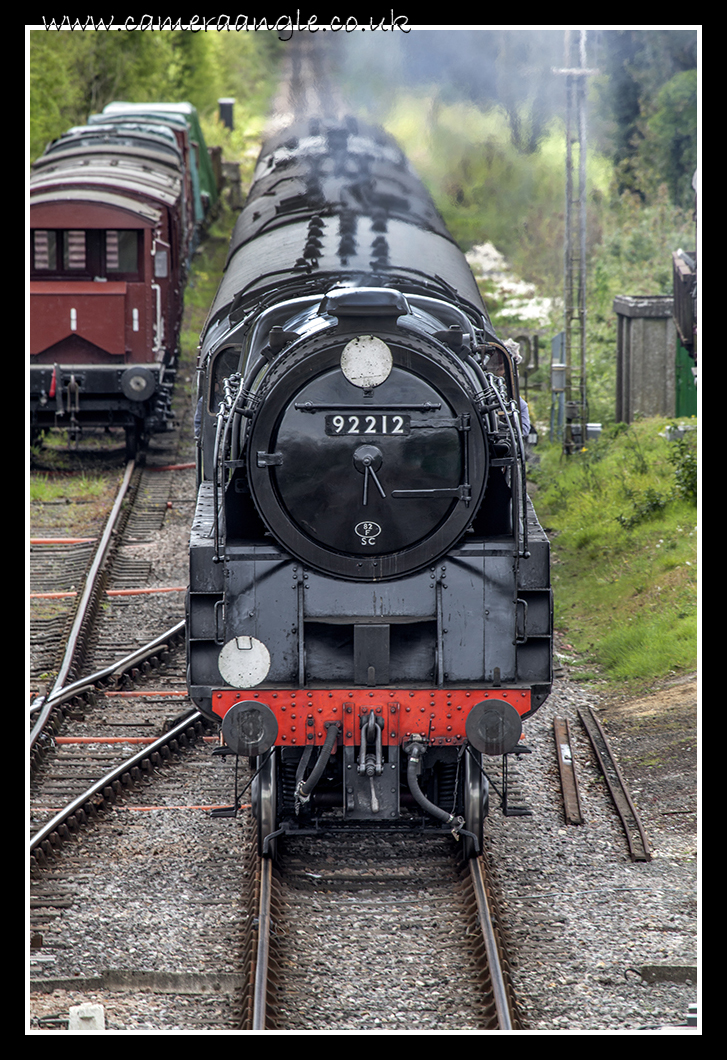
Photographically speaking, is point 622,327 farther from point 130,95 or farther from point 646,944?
point 130,95

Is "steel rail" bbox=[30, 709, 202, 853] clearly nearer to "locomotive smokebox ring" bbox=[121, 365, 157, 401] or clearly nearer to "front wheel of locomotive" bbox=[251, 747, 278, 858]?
"front wheel of locomotive" bbox=[251, 747, 278, 858]

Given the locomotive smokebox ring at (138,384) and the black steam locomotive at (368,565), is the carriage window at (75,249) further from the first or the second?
the black steam locomotive at (368,565)

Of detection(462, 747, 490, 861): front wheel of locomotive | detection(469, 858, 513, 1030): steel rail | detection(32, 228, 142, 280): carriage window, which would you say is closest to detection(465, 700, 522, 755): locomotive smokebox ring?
detection(462, 747, 490, 861): front wheel of locomotive

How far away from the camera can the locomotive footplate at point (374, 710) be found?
676 centimetres

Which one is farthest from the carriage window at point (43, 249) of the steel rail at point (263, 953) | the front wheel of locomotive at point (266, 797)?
the steel rail at point (263, 953)

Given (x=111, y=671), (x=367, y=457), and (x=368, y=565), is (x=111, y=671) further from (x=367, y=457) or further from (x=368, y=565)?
(x=367, y=457)

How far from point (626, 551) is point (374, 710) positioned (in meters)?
7.05

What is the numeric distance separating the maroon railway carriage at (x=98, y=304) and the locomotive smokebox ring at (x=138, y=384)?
13 mm

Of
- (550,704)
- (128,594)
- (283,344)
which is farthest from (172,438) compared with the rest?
(283,344)

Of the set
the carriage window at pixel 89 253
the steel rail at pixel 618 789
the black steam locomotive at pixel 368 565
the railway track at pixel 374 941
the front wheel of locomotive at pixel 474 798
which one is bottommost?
the railway track at pixel 374 941

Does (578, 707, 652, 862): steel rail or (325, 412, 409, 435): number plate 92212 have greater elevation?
(325, 412, 409, 435): number plate 92212

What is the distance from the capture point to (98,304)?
16078 mm

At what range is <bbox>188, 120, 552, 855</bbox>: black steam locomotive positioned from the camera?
21.7ft

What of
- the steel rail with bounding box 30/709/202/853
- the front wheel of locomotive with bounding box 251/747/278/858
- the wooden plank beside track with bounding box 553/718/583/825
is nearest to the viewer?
the front wheel of locomotive with bounding box 251/747/278/858
